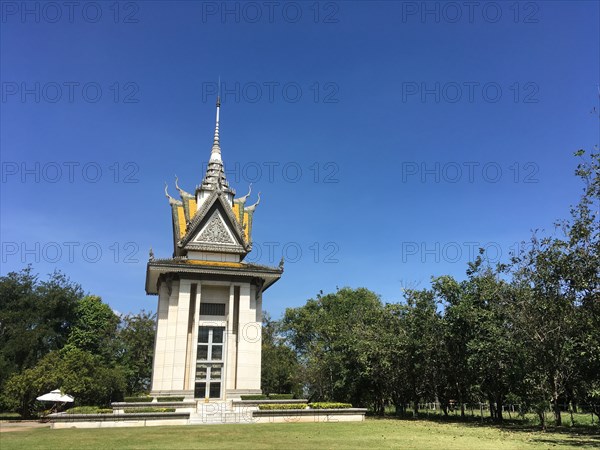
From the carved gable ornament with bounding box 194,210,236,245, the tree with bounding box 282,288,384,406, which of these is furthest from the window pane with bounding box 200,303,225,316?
the tree with bounding box 282,288,384,406

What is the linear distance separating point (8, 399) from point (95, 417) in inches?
610

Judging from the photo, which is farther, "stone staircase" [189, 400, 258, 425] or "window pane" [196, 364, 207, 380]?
"window pane" [196, 364, 207, 380]

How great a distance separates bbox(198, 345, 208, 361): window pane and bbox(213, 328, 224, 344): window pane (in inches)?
33.7

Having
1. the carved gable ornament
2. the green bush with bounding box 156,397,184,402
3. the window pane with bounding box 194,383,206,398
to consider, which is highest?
the carved gable ornament

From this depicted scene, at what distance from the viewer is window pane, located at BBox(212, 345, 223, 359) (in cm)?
3478

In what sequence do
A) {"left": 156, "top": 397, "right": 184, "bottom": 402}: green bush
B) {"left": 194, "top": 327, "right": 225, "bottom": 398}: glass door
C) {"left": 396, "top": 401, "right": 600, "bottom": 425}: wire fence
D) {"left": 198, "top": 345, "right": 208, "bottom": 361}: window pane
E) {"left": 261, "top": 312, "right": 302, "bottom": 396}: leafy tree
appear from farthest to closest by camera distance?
{"left": 261, "top": 312, "right": 302, "bottom": 396}: leafy tree → {"left": 198, "top": 345, "right": 208, "bottom": 361}: window pane → {"left": 194, "top": 327, "right": 225, "bottom": 398}: glass door → {"left": 396, "top": 401, "right": 600, "bottom": 425}: wire fence → {"left": 156, "top": 397, "right": 184, "bottom": 402}: green bush

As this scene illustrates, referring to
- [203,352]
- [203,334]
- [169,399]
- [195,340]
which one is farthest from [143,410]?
[203,334]

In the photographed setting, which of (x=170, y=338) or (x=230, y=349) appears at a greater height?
(x=170, y=338)

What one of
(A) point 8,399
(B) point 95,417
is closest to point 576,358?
(B) point 95,417

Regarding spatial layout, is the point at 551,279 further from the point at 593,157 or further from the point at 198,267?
the point at 198,267

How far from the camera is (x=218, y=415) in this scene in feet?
87.8

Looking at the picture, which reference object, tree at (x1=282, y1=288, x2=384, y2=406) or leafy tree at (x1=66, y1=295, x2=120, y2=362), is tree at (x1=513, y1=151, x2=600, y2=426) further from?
leafy tree at (x1=66, y1=295, x2=120, y2=362)

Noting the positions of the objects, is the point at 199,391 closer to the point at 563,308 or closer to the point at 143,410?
the point at 143,410

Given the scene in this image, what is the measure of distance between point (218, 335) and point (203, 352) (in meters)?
1.66
